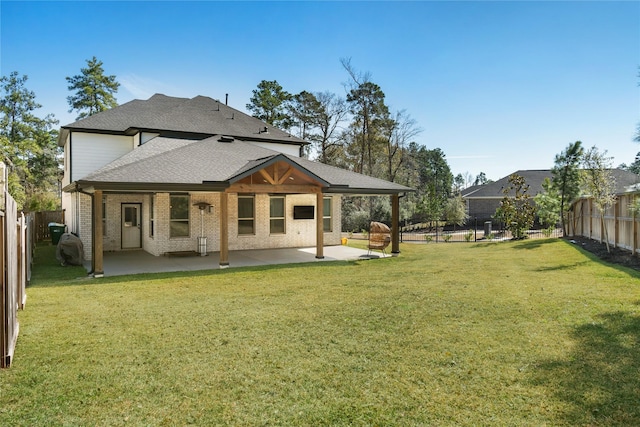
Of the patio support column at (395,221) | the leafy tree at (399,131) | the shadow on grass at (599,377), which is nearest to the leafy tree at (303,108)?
the leafy tree at (399,131)

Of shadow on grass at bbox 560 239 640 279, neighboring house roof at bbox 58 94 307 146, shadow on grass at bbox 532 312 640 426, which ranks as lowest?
shadow on grass at bbox 532 312 640 426

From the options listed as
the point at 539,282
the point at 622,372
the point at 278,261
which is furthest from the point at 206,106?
the point at 622,372

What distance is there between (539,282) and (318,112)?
30768mm

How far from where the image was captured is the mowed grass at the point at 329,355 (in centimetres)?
364

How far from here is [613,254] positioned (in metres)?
13.1

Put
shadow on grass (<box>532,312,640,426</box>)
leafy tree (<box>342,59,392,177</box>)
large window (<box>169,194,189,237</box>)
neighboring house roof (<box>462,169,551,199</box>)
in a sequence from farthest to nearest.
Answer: neighboring house roof (<box>462,169,551,199</box>) < leafy tree (<box>342,59,392,177</box>) < large window (<box>169,194,189,237</box>) < shadow on grass (<box>532,312,640,426</box>)

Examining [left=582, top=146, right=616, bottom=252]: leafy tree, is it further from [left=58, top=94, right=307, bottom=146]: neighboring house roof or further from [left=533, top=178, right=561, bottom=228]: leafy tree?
[left=58, top=94, right=307, bottom=146]: neighboring house roof

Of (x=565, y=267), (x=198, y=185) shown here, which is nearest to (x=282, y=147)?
(x=198, y=185)

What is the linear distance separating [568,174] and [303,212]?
44.8ft

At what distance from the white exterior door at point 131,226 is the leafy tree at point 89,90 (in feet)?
83.8

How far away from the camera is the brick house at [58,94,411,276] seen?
1251cm

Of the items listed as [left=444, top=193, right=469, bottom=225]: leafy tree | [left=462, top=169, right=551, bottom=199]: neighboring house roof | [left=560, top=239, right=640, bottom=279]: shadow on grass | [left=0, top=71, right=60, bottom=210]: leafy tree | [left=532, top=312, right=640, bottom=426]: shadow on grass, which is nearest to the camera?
[left=532, top=312, right=640, bottom=426]: shadow on grass

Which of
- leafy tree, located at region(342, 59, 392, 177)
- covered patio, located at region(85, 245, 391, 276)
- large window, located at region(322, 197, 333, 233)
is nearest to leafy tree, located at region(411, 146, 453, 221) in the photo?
leafy tree, located at region(342, 59, 392, 177)

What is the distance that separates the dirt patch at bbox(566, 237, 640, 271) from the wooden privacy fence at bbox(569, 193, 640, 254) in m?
0.22
